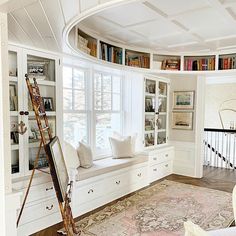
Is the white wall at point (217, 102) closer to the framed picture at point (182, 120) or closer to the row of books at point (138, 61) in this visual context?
the framed picture at point (182, 120)

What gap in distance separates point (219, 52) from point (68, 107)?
2938 mm

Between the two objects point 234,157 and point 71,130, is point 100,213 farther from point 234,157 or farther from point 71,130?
point 234,157

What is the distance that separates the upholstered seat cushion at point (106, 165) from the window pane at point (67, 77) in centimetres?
126

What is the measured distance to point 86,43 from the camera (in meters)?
3.08

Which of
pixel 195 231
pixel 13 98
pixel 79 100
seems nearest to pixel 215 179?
pixel 79 100

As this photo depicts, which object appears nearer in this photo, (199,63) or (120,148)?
Answer: (120,148)

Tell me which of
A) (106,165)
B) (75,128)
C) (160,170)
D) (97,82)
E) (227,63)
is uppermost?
(227,63)

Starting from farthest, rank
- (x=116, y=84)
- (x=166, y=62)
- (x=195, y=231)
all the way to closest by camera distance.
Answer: (x=166, y=62) < (x=116, y=84) < (x=195, y=231)

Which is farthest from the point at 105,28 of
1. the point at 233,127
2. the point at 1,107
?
the point at 233,127

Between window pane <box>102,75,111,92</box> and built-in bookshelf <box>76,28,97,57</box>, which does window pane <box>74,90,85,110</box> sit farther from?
built-in bookshelf <box>76,28,97,57</box>

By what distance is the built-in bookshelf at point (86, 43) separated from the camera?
2.87 m

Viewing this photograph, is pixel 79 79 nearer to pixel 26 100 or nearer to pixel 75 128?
pixel 75 128

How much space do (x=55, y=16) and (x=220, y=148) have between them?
18.1ft

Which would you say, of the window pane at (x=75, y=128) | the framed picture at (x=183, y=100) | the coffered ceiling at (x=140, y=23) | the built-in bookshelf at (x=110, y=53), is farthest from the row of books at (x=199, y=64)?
the window pane at (x=75, y=128)
